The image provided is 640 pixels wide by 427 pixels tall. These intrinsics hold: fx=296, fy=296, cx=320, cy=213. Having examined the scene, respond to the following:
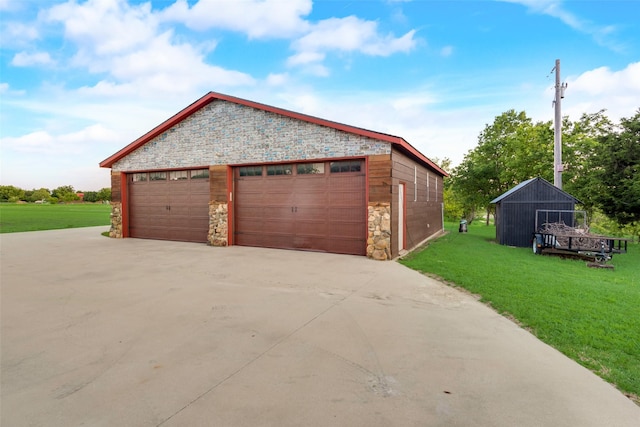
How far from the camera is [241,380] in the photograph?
2570 mm

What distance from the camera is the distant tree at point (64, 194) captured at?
341 feet

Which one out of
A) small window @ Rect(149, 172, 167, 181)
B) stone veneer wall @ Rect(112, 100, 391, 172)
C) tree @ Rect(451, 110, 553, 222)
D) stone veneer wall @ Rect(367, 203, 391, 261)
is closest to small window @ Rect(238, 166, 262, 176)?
stone veneer wall @ Rect(112, 100, 391, 172)

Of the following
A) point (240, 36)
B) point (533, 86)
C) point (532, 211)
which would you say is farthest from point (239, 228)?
point (533, 86)

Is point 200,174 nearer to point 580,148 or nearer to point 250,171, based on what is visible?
point 250,171

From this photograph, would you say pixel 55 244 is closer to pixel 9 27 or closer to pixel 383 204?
pixel 9 27

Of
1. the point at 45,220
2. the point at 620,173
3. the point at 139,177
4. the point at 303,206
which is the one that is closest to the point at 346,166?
the point at 303,206

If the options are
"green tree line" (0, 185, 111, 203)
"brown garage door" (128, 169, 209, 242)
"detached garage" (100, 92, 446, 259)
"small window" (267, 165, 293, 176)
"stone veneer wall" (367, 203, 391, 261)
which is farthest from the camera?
"green tree line" (0, 185, 111, 203)

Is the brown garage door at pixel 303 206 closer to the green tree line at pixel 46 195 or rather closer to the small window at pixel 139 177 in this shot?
the small window at pixel 139 177

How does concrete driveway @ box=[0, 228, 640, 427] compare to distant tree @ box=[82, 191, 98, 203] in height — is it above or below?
below

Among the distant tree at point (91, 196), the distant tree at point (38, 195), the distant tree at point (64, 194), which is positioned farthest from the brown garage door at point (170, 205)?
the distant tree at point (64, 194)

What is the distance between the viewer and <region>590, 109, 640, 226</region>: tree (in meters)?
13.2

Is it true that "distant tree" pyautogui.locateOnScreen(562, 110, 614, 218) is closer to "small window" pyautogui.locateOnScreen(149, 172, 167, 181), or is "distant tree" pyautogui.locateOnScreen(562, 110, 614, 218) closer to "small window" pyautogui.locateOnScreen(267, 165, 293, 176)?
"small window" pyautogui.locateOnScreen(267, 165, 293, 176)

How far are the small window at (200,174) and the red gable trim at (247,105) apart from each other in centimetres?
207

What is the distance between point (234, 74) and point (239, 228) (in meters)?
8.51
